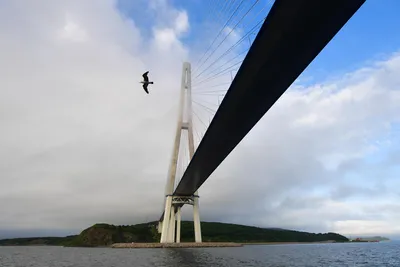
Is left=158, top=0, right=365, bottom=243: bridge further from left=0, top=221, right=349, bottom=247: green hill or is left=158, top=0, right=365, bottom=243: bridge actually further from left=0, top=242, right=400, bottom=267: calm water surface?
left=0, top=221, right=349, bottom=247: green hill

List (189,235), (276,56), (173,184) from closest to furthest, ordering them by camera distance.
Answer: (276,56) < (173,184) < (189,235)

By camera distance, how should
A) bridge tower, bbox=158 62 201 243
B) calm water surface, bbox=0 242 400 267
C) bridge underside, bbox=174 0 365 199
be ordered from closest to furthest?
bridge underside, bbox=174 0 365 199 → calm water surface, bbox=0 242 400 267 → bridge tower, bbox=158 62 201 243

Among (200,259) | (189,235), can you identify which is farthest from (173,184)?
(189,235)

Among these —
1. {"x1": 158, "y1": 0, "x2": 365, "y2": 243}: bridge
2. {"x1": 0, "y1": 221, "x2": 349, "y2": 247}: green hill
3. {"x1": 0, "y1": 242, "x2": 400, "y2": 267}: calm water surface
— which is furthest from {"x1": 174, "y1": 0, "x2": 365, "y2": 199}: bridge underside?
{"x1": 0, "y1": 221, "x2": 349, "y2": 247}: green hill

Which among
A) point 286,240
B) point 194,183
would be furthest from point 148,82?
point 286,240

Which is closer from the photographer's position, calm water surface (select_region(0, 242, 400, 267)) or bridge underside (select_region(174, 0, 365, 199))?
bridge underside (select_region(174, 0, 365, 199))

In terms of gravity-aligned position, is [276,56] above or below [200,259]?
above

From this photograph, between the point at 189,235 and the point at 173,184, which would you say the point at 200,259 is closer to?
the point at 173,184

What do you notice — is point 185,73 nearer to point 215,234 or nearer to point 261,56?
point 261,56

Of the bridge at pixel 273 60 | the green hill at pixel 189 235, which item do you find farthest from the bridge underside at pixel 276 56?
the green hill at pixel 189 235
